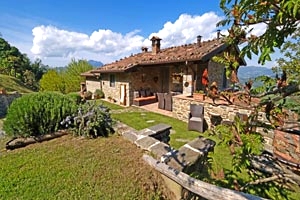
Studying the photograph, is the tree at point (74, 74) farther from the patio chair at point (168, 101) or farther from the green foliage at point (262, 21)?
the green foliage at point (262, 21)

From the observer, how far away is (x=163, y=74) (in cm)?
1728

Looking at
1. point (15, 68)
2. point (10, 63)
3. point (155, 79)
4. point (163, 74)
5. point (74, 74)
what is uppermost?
point (10, 63)

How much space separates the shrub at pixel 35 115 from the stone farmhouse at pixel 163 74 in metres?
9.13

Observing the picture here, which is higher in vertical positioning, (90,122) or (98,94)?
(90,122)

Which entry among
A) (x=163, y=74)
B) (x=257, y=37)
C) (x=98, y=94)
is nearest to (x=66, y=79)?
(x=98, y=94)

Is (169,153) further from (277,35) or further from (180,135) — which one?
(180,135)

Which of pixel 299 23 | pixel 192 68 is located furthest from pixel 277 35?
pixel 192 68

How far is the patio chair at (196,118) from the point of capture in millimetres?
9045

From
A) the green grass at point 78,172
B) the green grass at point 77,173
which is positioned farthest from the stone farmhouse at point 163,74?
the green grass at point 77,173

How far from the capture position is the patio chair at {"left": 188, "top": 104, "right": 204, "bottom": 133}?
9.04 meters

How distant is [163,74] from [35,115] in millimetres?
13553

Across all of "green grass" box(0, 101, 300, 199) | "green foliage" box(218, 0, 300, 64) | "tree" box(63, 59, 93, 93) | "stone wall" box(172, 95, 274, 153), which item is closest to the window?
"stone wall" box(172, 95, 274, 153)

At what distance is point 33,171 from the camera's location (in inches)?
125

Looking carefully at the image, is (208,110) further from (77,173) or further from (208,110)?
(77,173)
